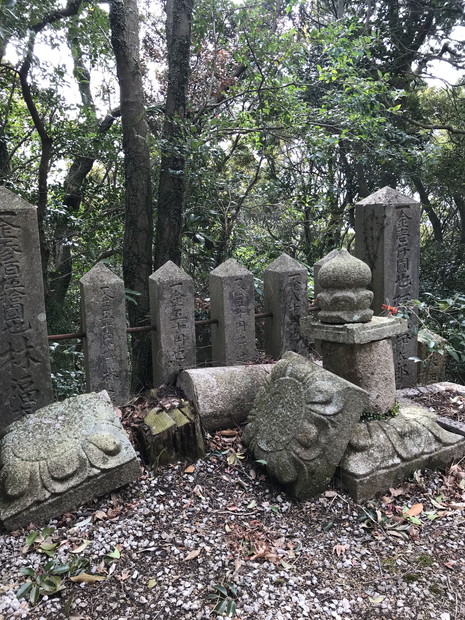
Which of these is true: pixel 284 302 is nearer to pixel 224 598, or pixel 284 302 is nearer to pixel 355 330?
pixel 355 330

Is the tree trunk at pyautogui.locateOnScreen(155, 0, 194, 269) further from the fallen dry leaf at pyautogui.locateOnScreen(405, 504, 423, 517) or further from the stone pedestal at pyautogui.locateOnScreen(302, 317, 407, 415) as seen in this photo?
the fallen dry leaf at pyautogui.locateOnScreen(405, 504, 423, 517)

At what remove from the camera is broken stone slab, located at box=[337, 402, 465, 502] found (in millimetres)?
2912

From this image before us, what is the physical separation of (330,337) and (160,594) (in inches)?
77.1

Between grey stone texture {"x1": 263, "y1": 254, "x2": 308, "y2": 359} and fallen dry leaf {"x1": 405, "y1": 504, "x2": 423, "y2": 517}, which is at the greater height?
grey stone texture {"x1": 263, "y1": 254, "x2": 308, "y2": 359}

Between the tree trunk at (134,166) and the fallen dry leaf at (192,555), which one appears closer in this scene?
the fallen dry leaf at (192,555)

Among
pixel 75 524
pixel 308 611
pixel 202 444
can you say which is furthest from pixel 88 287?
pixel 308 611

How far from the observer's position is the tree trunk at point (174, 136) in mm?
5297

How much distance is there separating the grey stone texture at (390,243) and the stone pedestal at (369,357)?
3.86 ft

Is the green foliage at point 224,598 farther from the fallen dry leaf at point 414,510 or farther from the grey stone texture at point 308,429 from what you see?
the fallen dry leaf at point 414,510

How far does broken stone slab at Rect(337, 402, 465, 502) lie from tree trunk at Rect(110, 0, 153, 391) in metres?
2.95

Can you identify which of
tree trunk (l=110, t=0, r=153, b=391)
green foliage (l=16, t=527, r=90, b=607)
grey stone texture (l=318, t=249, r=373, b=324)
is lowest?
green foliage (l=16, t=527, r=90, b=607)

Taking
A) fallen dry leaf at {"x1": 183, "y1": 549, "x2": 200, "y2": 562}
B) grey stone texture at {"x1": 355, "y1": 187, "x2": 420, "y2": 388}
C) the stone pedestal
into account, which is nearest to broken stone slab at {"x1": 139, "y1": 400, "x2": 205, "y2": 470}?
fallen dry leaf at {"x1": 183, "y1": 549, "x2": 200, "y2": 562}

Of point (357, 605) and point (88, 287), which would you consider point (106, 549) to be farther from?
point (88, 287)

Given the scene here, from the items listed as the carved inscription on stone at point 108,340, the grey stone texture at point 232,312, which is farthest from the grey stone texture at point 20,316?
the grey stone texture at point 232,312
